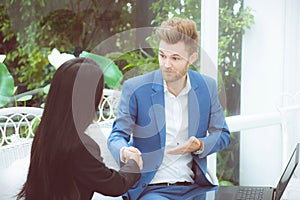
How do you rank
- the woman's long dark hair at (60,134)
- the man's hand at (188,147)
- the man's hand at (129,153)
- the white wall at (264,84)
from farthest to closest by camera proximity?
1. the white wall at (264,84)
2. the man's hand at (188,147)
3. the man's hand at (129,153)
4. the woman's long dark hair at (60,134)

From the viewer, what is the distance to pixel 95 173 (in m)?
1.39

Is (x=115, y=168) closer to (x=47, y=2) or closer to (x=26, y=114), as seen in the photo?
(x=26, y=114)

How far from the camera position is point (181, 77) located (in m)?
1.68

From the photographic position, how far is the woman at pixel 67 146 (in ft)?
4.52

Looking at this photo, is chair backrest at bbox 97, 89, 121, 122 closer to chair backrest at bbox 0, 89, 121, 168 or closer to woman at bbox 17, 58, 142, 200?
chair backrest at bbox 0, 89, 121, 168

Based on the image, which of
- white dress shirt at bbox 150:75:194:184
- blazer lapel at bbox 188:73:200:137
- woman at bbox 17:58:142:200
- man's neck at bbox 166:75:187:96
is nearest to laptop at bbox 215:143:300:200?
white dress shirt at bbox 150:75:194:184

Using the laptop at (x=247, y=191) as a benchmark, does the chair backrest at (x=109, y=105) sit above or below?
above

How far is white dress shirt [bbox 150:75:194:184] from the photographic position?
1.69 meters

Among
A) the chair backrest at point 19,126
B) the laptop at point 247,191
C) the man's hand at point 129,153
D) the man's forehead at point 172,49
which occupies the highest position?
the man's forehead at point 172,49

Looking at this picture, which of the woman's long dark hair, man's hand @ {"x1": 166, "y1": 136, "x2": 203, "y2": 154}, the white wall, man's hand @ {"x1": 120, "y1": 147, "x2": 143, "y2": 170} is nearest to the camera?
the woman's long dark hair

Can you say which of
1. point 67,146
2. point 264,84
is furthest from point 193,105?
point 264,84

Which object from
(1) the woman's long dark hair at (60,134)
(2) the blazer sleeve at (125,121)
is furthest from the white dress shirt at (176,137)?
(1) the woman's long dark hair at (60,134)

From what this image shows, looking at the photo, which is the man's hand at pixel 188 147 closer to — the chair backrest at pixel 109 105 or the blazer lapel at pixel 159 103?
the blazer lapel at pixel 159 103

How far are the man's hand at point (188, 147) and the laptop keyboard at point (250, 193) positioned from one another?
20cm
